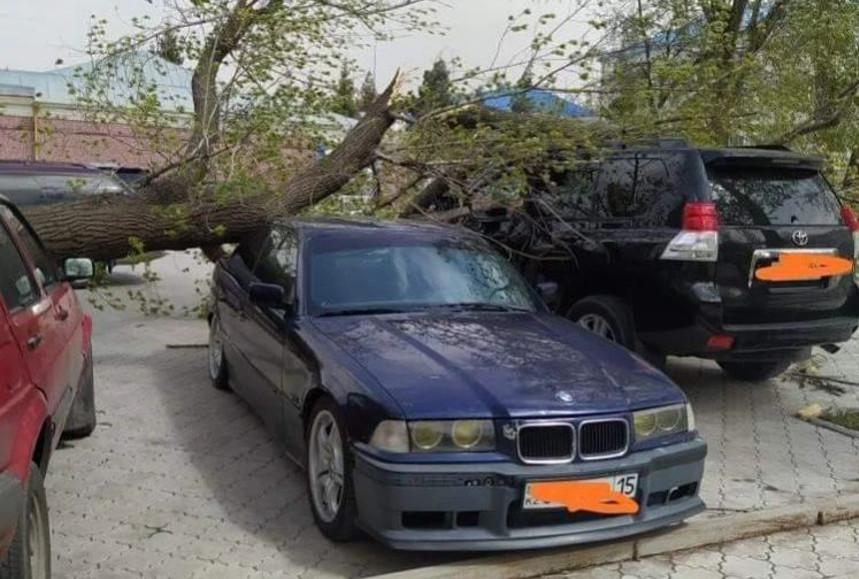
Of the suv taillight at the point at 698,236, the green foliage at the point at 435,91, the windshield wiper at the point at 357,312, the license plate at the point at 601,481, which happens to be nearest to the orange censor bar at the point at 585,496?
the license plate at the point at 601,481

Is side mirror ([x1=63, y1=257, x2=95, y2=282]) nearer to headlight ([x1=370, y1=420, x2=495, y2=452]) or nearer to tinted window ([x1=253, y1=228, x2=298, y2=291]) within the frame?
tinted window ([x1=253, y1=228, x2=298, y2=291])

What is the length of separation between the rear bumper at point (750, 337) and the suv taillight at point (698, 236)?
460mm

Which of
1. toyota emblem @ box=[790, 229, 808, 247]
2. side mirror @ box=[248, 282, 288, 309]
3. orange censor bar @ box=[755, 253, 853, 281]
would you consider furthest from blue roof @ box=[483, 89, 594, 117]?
side mirror @ box=[248, 282, 288, 309]

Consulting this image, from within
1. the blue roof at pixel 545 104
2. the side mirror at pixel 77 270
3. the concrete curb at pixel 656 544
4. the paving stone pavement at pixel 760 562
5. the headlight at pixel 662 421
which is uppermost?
the blue roof at pixel 545 104

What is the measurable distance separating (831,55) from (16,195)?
10.8 meters

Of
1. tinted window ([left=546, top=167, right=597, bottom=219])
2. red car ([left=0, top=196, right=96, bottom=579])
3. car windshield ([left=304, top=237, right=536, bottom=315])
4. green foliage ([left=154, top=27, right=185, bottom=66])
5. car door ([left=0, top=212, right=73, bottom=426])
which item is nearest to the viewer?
red car ([left=0, top=196, right=96, bottom=579])

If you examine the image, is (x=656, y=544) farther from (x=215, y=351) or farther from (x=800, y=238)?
(x=215, y=351)

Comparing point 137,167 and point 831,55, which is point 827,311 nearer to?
point 831,55

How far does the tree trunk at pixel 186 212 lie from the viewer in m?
8.14

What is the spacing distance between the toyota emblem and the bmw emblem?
3.18 meters

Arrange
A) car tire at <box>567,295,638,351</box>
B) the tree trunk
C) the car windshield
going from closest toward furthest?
the car windshield
car tire at <box>567,295,638,351</box>
the tree trunk

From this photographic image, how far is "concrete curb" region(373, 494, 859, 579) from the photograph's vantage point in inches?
157

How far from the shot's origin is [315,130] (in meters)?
9.23

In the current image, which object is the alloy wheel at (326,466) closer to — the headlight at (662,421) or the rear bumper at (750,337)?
the headlight at (662,421)
